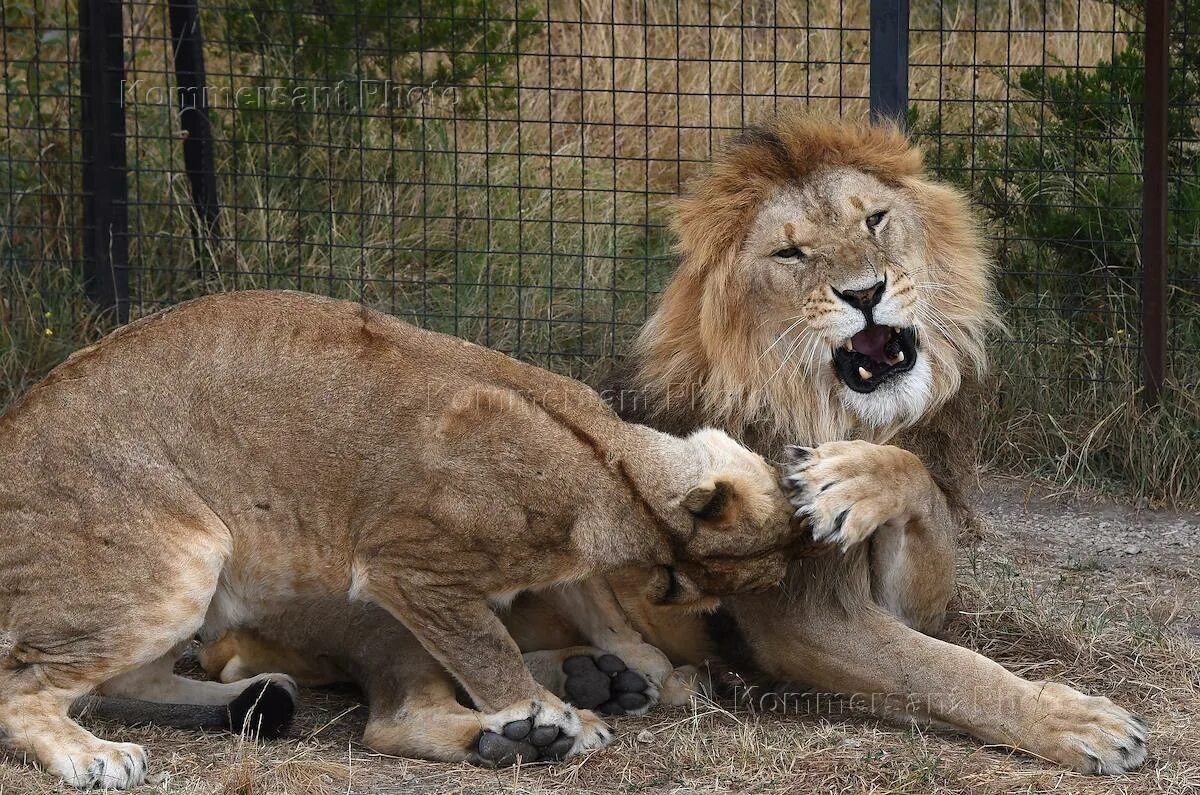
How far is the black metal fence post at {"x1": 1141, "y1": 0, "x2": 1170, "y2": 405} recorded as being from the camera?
5777 mm

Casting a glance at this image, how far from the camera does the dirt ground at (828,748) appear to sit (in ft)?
11.8

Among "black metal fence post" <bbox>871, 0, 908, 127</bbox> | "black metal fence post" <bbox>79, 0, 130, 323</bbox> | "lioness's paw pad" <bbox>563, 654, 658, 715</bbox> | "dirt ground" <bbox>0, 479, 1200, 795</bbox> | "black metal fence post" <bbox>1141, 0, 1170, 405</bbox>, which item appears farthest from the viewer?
"black metal fence post" <bbox>79, 0, 130, 323</bbox>

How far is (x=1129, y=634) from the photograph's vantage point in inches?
180

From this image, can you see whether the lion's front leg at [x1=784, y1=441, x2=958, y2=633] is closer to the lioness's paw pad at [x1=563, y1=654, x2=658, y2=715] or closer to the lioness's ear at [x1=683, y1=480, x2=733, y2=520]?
the lioness's ear at [x1=683, y1=480, x2=733, y2=520]

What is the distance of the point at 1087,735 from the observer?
3.69 meters

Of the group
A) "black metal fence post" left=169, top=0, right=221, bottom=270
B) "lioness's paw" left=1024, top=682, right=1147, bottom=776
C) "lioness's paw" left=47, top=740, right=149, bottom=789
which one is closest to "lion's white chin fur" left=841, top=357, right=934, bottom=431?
"lioness's paw" left=1024, top=682, right=1147, bottom=776

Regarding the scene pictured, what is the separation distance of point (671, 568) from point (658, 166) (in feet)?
16.1

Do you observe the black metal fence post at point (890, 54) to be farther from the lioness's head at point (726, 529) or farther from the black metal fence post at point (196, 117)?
the black metal fence post at point (196, 117)

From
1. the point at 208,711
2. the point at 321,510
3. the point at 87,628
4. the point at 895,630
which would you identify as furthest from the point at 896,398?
the point at 87,628

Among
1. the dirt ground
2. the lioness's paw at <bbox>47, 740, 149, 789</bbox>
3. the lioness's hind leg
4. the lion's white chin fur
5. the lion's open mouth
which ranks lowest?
the dirt ground

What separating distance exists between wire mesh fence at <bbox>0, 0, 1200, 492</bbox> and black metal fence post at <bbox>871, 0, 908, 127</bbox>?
2.65 ft

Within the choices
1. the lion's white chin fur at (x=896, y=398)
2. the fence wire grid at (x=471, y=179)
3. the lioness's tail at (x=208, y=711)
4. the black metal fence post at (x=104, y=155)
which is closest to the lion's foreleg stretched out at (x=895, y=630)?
the lion's white chin fur at (x=896, y=398)

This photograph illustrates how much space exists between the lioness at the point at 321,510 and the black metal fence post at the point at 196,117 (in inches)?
124

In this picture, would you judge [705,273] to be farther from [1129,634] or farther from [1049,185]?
[1049,185]
